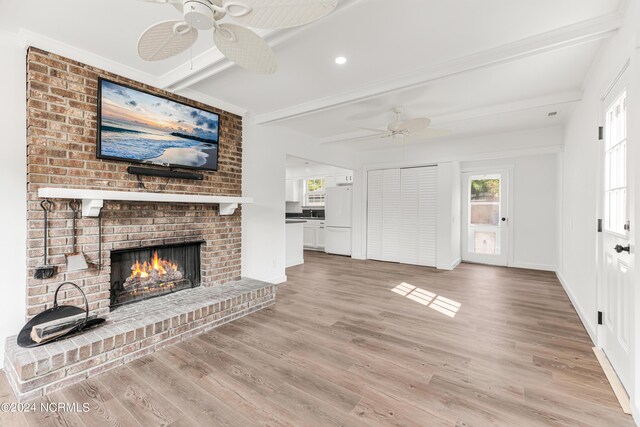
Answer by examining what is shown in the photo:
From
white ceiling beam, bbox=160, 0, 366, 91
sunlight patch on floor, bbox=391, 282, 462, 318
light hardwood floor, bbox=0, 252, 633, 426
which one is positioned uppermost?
white ceiling beam, bbox=160, 0, 366, 91

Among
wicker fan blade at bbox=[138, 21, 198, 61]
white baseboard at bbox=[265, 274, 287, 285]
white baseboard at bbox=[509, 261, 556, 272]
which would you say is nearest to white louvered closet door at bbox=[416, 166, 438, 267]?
white baseboard at bbox=[509, 261, 556, 272]

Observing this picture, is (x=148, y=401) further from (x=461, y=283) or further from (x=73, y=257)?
(x=461, y=283)

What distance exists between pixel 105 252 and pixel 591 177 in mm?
4567

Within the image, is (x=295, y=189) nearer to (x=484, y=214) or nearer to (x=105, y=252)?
(x=484, y=214)

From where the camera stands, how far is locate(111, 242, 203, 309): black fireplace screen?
9.39ft

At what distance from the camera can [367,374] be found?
2.11 metres

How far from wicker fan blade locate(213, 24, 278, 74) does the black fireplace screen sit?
2.18 metres

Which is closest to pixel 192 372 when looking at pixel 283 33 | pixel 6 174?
pixel 6 174

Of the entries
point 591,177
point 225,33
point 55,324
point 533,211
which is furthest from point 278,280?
point 533,211

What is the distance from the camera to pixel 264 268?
4297 mm

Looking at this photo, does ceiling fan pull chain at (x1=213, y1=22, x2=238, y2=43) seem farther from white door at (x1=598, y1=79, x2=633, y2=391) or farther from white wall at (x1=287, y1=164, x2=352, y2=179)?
white wall at (x1=287, y1=164, x2=352, y2=179)

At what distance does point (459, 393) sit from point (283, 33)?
2.72 metres

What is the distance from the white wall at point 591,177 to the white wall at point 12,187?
164 inches

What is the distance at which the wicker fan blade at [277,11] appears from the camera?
125 cm
